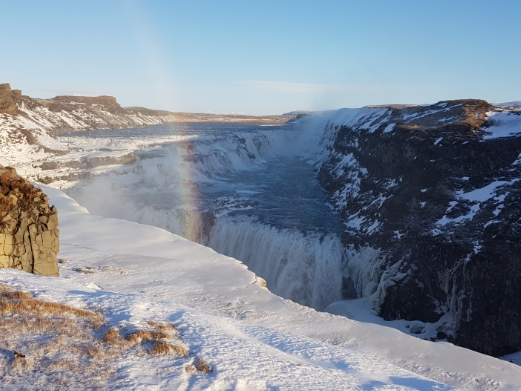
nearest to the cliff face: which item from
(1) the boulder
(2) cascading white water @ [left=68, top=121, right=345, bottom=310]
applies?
Result: (2) cascading white water @ [left=68, top=121, right=345, bottom=310]

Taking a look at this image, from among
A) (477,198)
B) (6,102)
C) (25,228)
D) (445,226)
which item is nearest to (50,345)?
(25,228)

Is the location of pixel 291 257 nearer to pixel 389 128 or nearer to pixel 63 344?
pixel 389 128

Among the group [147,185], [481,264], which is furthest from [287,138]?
[481,264]

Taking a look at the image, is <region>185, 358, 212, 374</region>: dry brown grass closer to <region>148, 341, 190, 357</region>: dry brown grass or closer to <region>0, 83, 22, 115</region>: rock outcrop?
<region>148, 341, 190, 357</region>: dry brown grass

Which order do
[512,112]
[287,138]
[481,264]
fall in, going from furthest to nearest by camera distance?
[287,138] < [512,112] < [481,264]

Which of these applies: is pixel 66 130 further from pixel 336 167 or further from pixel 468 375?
pixel 468 375
